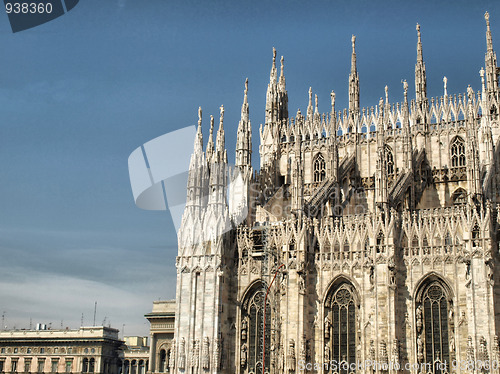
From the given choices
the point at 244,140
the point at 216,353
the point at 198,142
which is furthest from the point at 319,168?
the point at 216,353

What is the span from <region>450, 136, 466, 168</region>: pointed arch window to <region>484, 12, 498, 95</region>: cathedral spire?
440cm

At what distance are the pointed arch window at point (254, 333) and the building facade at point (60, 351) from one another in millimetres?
44564

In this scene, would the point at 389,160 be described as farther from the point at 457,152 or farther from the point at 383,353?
the point at 383,353

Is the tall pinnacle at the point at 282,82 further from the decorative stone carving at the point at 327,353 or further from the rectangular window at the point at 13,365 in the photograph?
the rectangular window at the point at 13,365

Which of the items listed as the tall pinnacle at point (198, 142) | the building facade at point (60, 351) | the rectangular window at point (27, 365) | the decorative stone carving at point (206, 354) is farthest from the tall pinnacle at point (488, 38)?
the rectangular window at point (27, 365)

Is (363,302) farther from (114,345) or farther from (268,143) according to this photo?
(114,345)

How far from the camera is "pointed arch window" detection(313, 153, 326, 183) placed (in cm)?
5959

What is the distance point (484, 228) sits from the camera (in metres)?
44.1

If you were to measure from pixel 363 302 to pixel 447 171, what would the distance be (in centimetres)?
1373

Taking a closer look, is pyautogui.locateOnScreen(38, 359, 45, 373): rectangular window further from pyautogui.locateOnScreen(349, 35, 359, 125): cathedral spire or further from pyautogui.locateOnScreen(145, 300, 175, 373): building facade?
pyautogui.locateOnScreen(349, 35, 359, 125): cathedral spire

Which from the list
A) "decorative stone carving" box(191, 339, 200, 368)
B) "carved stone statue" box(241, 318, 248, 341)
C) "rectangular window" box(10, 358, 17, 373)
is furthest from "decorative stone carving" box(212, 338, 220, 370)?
"rectangular window" box(10, 358, 17, 373)

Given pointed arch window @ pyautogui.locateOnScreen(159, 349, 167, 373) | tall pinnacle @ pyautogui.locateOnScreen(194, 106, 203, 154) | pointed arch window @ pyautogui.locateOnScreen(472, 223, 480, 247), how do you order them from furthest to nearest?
1. pointed arch window @ pyautogui.locateOnScreen(159, 349, 167, 373)
2. tall pinnacle @ pyautogui.locateOnScreen(194, 106, 203, 154)
3. pointed arch window @ pyautogui.locateOnScreen(472, 223, 480, 247)

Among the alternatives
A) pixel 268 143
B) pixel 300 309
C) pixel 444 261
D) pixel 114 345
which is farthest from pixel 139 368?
pixel 444 261

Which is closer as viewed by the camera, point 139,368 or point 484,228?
point 484,228
